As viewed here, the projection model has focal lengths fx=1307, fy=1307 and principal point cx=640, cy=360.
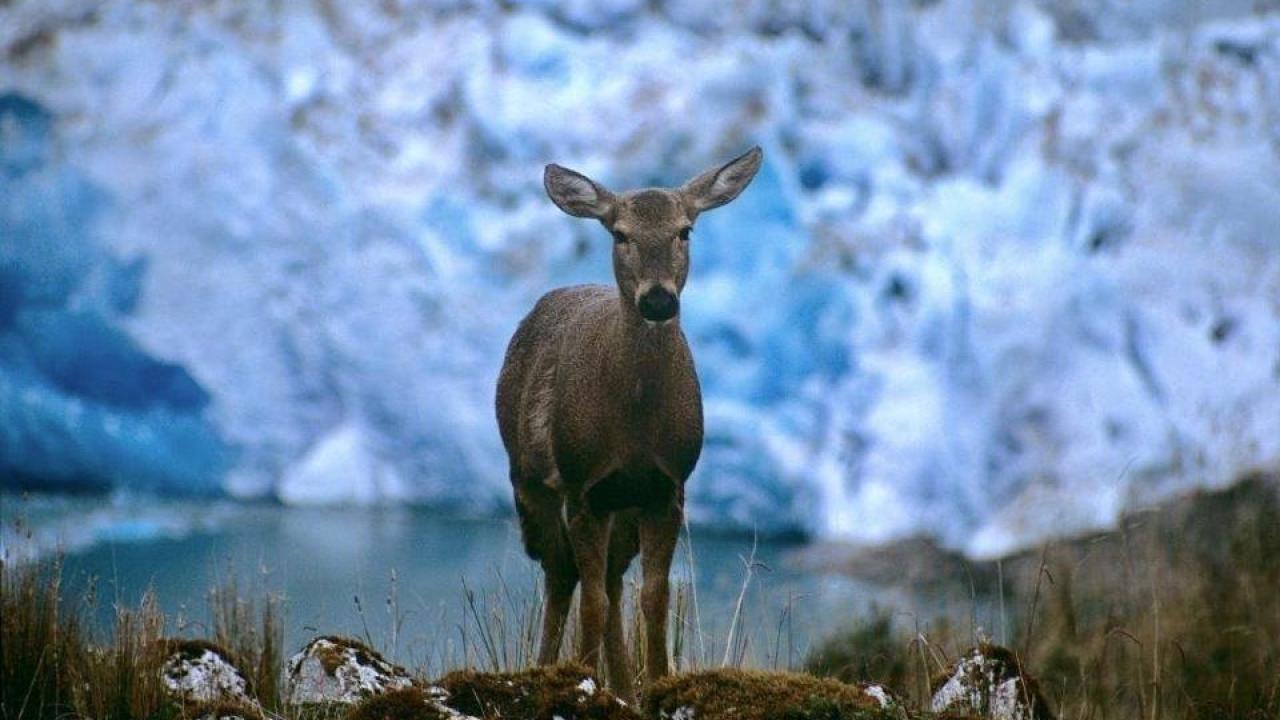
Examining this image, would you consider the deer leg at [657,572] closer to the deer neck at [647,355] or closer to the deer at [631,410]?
the deer at [631,410]

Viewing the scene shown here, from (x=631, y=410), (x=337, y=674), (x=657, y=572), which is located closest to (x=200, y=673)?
(x=337, y=674)

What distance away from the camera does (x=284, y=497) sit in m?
14.9

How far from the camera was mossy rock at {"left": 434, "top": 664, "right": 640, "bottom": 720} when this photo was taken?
10.3ft

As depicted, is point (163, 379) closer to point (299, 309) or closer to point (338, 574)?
point (299, 309)

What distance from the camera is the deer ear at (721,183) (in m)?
3.90

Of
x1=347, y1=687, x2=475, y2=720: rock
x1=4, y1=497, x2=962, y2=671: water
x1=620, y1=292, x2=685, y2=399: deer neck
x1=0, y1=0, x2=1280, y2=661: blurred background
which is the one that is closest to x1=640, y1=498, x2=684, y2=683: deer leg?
x1=620, y1=292, x2=685, y2=399: deer neck

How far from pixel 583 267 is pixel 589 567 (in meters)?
11.5

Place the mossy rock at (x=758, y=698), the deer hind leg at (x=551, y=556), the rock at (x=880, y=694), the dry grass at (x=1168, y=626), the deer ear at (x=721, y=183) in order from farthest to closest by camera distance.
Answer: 1. the dry grass at (x=1168, y=626)
2. the deer hind leg at (x=551, y=556)
3. the deer ear at (x=721, y=183)
4. the rock at (x=880, y=694)
5. the mossy rock at (x=758, y=698)

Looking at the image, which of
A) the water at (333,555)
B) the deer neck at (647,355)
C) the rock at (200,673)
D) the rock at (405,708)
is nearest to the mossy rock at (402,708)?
the rock at (405,708)

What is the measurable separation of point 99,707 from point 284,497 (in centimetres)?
1141

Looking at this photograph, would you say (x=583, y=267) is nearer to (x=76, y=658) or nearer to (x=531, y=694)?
(x=76, y=658)

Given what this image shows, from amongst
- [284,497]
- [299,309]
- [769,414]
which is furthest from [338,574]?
[769,414]

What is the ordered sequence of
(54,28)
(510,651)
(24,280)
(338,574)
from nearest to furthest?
(510,651) → (338,574) → (24,280) → (54,28)

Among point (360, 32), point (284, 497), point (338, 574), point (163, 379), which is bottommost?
point (338, 574)
